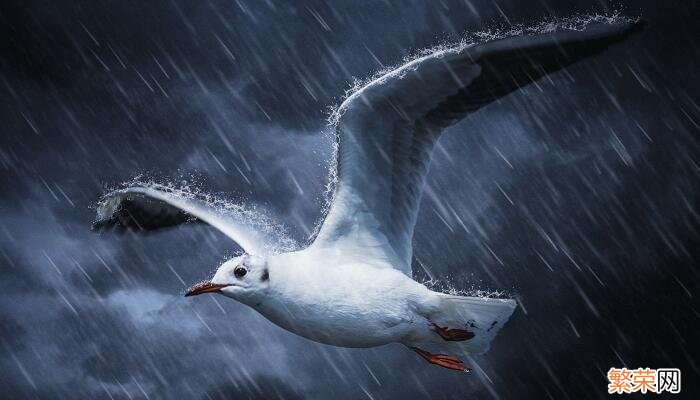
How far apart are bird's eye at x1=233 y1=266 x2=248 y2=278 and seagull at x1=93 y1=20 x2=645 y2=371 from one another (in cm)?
1

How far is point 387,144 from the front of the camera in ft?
21.6

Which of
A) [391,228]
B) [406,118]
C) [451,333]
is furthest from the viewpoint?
[391,228]

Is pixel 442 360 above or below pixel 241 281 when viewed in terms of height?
below

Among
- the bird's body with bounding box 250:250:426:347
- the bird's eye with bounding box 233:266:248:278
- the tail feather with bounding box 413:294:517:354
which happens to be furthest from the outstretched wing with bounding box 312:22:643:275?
the bird's eye with bounding box 233:266:248:278

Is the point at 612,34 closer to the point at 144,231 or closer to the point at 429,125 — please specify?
the point at 429,125

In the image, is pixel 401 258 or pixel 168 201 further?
pixel 168 201

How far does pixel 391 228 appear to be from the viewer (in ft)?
23.6

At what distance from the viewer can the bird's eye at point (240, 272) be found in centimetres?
621

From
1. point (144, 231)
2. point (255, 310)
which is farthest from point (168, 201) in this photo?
point (255, 310)

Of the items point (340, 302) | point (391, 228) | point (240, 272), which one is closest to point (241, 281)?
point (240, 272)

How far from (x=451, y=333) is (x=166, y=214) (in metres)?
4.34

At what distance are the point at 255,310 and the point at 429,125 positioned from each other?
2432mm

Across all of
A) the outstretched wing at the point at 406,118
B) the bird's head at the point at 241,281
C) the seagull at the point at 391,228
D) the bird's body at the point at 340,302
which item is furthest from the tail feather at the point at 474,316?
the bird's head at the point at 241,281

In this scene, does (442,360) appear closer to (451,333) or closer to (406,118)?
(451,333)
